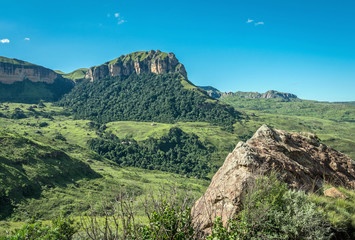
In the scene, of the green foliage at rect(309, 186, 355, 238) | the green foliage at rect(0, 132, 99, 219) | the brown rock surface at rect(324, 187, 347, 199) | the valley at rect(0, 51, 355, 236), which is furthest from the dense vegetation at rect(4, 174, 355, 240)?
the green foliage at rect(0, 132, 99, 219)

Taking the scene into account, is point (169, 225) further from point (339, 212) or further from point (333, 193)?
point (333, 193)

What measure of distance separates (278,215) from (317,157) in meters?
9.15

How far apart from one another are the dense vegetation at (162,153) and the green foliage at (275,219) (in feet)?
414

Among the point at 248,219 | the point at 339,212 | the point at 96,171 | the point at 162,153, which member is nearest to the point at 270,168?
the point at 339,212

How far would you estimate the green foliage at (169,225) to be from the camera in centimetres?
649

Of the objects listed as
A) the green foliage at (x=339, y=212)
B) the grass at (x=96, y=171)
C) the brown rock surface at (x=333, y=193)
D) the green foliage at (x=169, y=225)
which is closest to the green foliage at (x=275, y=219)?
the green foliage at (x=339, y=212)

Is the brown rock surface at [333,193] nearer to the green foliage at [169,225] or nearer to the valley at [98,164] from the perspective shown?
the valley at [98,164]

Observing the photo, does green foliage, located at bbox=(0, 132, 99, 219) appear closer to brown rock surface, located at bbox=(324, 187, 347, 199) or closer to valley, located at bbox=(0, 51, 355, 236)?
valley, located at bbox=(0, 51, 355, 236)

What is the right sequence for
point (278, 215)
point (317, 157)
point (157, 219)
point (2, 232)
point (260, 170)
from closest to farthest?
1. point (157, 219)
2. point (278, 215)
3. point (260, 170)
4. point (317, 157)
5. point (2, 232)

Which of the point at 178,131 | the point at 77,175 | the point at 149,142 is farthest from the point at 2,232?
the point at 178,131

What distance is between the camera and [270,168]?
1009cm

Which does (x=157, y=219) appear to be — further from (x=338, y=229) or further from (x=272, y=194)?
(x=338, y=229)

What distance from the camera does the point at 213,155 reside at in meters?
152

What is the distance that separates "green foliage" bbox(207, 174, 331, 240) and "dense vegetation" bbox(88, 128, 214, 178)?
126061mm
